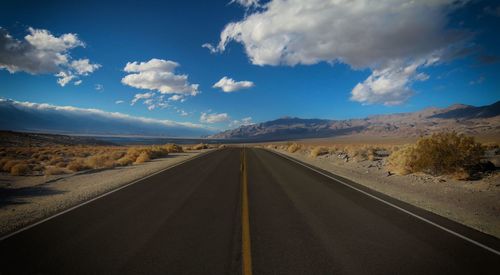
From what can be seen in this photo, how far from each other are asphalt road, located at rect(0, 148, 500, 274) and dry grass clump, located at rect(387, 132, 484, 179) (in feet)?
22.7

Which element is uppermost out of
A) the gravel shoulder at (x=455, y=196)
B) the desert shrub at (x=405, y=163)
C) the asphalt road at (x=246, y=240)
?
the desert shrub at (x=405, y=163)

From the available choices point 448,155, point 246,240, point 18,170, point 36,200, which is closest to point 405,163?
point 448,155

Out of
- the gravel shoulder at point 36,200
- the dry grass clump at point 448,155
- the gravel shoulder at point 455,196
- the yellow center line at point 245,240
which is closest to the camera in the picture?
the yellow center line at point 245,240

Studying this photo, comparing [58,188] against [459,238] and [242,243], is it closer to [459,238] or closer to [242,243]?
[242,243]

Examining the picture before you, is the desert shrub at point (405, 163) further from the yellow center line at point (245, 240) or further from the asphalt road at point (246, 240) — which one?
the yellow center line at point (245, 240)

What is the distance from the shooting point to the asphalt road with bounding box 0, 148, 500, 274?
14.0 feet

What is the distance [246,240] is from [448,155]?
12.5 m

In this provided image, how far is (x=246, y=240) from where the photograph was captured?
17.3ft

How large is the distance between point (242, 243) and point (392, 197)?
689 cm

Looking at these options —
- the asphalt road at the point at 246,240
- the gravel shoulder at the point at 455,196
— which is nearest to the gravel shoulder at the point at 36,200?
the asphalt road at the point at 246,240

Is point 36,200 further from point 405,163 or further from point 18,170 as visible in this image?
point 405,163

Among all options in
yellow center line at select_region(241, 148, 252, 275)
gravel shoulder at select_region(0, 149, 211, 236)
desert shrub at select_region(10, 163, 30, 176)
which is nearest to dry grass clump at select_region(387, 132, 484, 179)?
yellow center line at select_region(241, 148, 252, 275)

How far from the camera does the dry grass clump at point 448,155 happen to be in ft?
43.3

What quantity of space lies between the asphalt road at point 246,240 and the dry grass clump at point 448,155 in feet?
22.7
